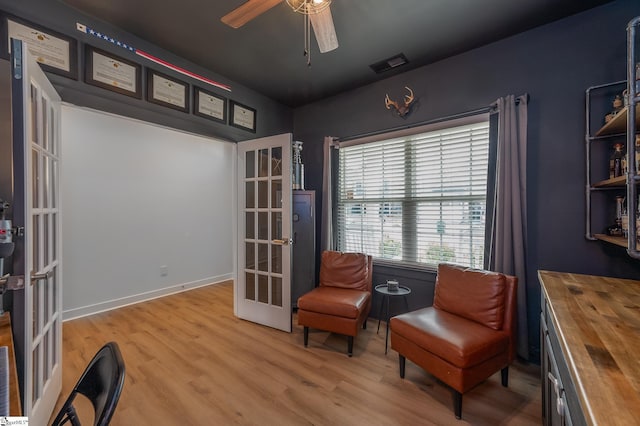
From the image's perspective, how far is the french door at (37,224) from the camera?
47.6 inches

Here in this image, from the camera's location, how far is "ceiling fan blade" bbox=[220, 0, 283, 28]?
1.41 m

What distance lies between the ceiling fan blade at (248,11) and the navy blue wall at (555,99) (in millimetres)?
1931

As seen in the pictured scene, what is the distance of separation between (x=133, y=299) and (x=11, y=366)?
3.14m

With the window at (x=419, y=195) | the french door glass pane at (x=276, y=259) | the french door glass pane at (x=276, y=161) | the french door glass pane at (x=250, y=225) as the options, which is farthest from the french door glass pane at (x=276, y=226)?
the window at (x=419, y=195)

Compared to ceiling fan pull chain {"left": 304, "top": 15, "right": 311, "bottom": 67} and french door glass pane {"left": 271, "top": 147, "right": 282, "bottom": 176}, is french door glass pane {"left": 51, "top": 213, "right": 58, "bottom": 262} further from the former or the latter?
ceiling fan pull chain {"left": 304, "top": 15, "right": 311, "bottom": 67}

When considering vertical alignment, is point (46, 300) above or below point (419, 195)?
below

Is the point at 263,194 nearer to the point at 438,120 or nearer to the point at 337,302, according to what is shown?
the point at 337,302

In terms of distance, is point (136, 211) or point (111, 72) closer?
point (111, 72)

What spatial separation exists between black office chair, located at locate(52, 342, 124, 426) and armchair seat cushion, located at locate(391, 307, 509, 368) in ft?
5.48

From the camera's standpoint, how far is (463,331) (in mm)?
1791

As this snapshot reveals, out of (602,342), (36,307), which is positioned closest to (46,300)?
(36,307)

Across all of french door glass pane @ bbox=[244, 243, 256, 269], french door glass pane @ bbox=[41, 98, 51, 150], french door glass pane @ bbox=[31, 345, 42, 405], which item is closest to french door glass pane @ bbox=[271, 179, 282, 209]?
french door glass pane @ bbox=[244, 243, 256, 269]

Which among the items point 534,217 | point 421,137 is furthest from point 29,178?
point 534,217

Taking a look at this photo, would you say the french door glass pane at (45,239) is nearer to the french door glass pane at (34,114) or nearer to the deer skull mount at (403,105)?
the french door glass pane at (34,114)
